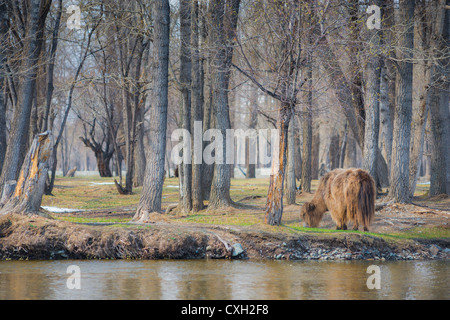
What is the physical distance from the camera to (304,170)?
25.2 metres

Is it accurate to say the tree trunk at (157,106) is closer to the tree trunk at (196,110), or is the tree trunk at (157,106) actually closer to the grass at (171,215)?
the grass at (171,215)

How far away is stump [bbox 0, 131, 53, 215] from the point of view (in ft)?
41.9

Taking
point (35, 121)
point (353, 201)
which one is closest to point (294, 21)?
point (353, 201)

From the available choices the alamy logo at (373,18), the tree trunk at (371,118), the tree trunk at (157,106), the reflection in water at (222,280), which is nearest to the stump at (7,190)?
the reflection in water at (222,280)

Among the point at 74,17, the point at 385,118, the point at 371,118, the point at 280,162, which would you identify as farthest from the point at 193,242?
the point at 74,17

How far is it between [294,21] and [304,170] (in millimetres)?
13207

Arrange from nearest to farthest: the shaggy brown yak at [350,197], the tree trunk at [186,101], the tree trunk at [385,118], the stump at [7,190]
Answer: the stump at [7,190]
the shaggy brown yak at [350,197]
the tree trunk at [186,101]
the tree trunk at [385,118]

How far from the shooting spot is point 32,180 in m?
12.8

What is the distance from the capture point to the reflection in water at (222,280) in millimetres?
8727

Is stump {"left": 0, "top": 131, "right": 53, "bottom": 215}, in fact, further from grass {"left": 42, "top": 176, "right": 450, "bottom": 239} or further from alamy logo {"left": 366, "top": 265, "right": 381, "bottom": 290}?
alamy logo {"left": 366, "top": 265, "right": 381, "bottom": 290}

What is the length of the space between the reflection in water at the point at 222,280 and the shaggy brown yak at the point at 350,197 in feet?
5.97

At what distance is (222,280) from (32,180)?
5627 millimetres

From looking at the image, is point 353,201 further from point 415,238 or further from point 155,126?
point 155,126

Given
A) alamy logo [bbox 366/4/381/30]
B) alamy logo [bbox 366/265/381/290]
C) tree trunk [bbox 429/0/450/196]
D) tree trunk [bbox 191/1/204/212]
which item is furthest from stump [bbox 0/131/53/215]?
tree trunk [bbox 429/0/450/196]
